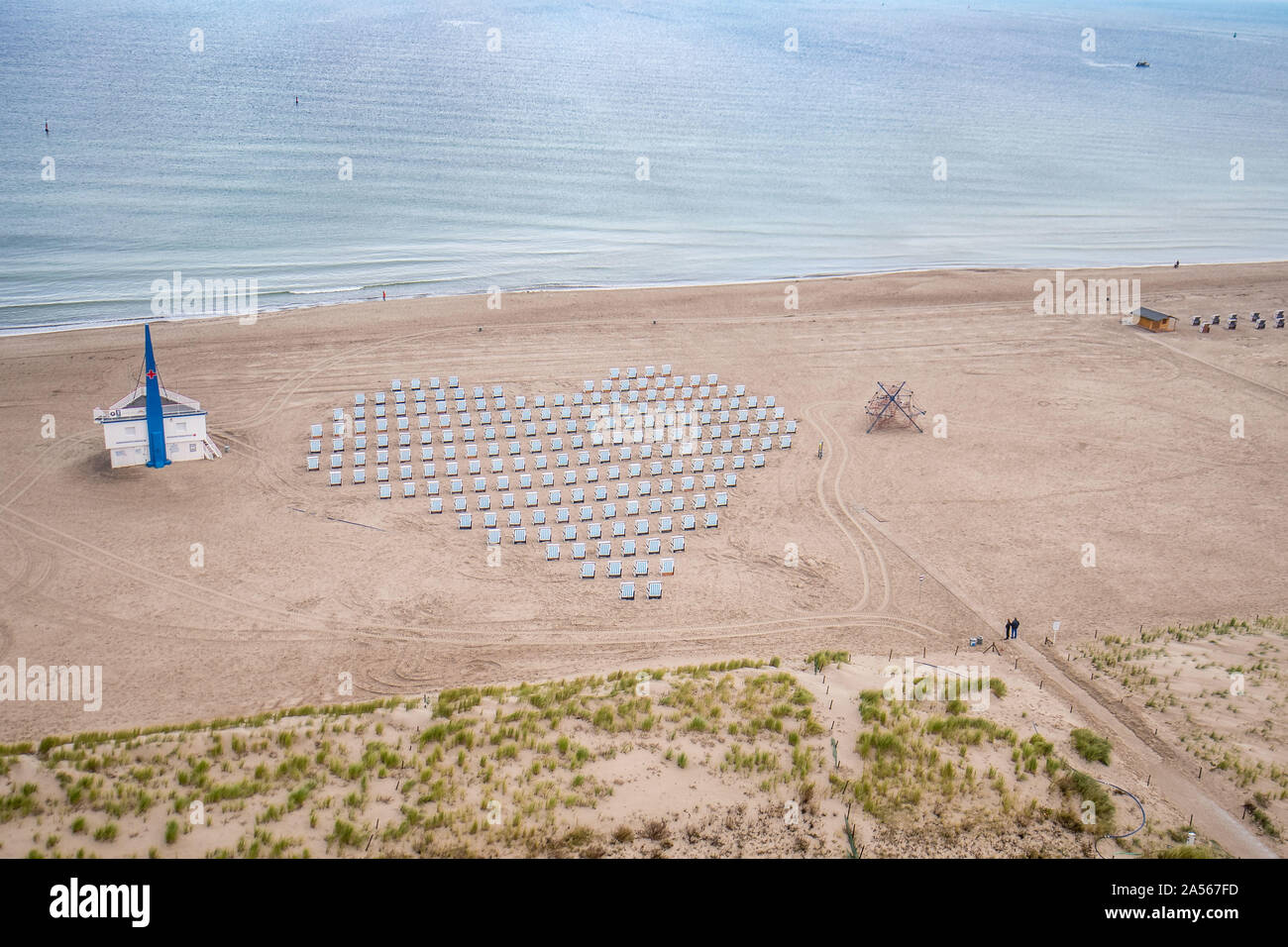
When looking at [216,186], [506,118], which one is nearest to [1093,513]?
[216,186]

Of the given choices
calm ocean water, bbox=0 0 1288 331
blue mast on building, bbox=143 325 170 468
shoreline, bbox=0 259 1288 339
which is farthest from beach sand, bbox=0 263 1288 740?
calm ocean water, bbox=0 0 1288 331

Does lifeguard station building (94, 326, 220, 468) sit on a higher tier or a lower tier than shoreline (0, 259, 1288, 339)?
lower

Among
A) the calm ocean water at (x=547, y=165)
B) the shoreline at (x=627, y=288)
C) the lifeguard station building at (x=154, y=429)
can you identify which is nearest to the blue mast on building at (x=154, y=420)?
the lifeguard station building at (x=154, y=429)

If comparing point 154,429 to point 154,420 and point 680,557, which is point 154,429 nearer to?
point 154,420

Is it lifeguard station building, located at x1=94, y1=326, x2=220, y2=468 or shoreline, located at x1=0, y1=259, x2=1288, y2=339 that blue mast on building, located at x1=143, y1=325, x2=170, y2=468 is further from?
shoreline, located at x1=0, y1=259, x2=1288, y2=339
